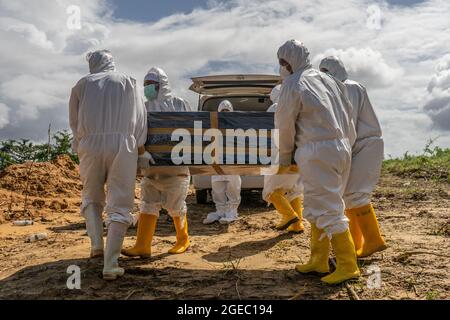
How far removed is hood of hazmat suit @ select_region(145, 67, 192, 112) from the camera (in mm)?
5445

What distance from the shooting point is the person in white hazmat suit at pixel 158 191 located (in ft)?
17.4

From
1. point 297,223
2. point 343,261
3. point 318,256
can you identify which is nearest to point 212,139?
point 318,256

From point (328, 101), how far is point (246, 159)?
945mm

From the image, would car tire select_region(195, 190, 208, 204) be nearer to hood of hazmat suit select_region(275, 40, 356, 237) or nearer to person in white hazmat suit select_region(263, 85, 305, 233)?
person in white hazmat suit select_region(263, 85, 305, 233)

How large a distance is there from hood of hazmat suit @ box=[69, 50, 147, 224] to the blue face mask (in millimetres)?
865

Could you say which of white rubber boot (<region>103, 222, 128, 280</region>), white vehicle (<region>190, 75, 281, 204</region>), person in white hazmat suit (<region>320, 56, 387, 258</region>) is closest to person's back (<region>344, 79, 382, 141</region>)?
person in white hazmat suit (<region>320, 56, 387, 258</region>)

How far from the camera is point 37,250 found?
19.3ft

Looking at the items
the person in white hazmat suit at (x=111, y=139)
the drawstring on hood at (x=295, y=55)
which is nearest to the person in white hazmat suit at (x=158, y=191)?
the person in white hazmat suit at (x=111, y=139)

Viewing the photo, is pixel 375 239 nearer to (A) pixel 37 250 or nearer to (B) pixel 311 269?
(B) pixel 311 269

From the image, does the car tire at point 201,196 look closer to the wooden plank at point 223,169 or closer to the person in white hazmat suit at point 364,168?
the wooden plank at point 223,169

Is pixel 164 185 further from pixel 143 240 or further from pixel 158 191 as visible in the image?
pixel 143 240

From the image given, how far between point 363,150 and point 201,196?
5151 millimetres
